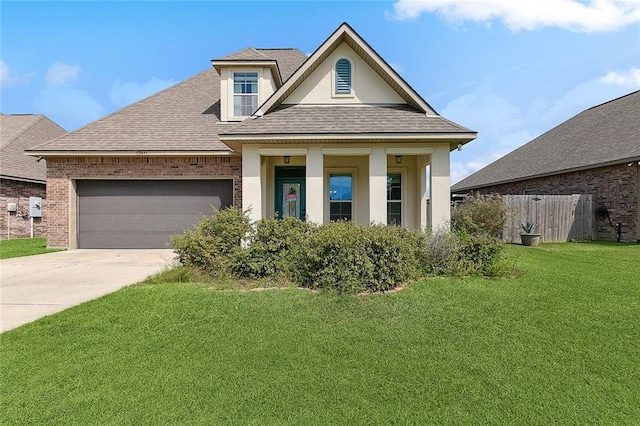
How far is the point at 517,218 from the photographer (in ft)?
47.5

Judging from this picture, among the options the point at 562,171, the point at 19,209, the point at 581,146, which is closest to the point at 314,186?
the point at 562,171

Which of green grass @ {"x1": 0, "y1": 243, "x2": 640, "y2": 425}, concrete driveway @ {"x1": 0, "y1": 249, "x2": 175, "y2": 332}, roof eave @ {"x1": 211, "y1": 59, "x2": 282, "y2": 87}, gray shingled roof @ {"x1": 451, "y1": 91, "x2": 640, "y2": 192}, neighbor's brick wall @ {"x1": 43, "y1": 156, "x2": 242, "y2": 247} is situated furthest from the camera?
gray shingled roof @ {"x1": 451, "y1": 91, "x2": 640, "y2": 192}

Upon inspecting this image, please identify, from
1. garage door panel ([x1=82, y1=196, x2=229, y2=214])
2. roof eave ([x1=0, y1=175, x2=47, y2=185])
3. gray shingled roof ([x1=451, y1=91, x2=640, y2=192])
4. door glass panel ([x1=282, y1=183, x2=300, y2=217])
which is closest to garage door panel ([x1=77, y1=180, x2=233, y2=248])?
garage door panel ([x1=82, y1=196, x2=229, y2=214])

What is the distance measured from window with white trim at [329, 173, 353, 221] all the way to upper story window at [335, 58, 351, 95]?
270 cm

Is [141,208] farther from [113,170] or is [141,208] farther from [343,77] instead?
[343,77]

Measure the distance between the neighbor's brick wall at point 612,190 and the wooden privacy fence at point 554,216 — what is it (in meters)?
0.48

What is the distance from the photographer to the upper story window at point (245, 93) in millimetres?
12617

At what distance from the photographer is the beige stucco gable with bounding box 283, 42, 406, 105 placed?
10125 mm

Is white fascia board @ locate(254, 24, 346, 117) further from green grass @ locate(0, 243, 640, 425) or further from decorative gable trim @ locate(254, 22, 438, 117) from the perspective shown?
green grass @ locate(0, 243, 640, 425)

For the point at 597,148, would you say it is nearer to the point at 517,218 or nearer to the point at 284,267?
the point at 517,218

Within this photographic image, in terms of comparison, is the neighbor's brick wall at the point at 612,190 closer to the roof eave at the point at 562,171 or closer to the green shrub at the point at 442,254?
the roof eave at the point at 562,171

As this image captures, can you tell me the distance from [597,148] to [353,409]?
19.6 metres

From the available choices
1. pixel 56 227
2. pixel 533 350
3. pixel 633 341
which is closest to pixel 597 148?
pixel 633 341

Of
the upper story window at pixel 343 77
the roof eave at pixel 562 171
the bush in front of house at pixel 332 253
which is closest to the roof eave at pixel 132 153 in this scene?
the upper story window at pixel 343 77
